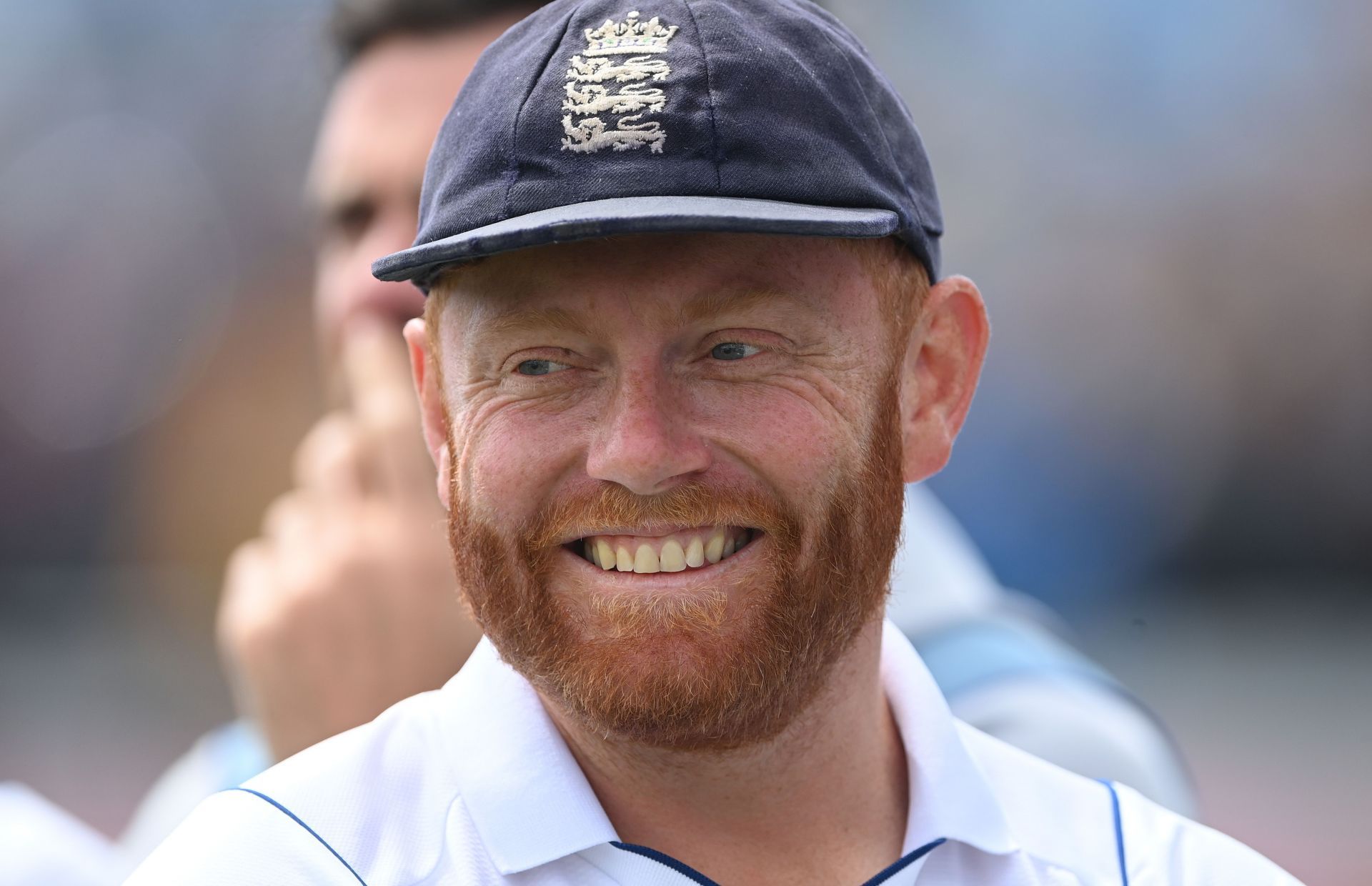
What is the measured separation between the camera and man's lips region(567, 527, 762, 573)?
141cm

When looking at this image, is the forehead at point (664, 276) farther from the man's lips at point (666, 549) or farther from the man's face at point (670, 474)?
the man's lips at point (666, 549)

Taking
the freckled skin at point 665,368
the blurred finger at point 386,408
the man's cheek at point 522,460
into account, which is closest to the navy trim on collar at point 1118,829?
the freckled skin at point 665,368

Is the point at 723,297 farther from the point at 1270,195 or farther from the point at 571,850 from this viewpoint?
the point at 1270,195

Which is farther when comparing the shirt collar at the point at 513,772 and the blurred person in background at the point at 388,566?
the blurred person in background at the point at 388,566

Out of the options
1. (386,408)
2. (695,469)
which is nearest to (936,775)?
(695,469)

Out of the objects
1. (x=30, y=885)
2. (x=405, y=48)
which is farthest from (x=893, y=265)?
(x=30, y=885)

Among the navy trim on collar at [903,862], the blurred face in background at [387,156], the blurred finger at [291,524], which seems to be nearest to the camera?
the navy trim on collar at [903,862]

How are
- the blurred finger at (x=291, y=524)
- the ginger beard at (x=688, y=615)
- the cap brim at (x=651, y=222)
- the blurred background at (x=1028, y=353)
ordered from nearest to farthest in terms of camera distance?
the cap brim at (x=651, y=222), the ginger beard at (x=688, y=615), the blurred finger at (x=291, y=524), the blurred background at (x=1028, y=353)

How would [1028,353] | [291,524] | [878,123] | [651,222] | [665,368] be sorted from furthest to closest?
[1028,353] < [291,524] < [878,123] < [665,368] < [651,222]

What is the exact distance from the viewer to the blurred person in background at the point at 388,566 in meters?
2.42

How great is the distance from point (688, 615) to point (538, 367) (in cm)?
31

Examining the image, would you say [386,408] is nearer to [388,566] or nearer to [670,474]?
[388,566]

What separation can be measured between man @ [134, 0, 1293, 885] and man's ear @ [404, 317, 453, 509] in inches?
1.9

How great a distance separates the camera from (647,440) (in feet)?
4.40
